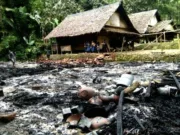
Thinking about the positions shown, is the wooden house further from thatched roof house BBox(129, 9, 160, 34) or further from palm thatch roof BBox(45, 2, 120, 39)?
palm thatch roof BBox(45, 2, 120, 39)

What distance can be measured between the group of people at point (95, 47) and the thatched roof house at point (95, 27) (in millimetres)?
627

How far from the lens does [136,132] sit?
380 cm

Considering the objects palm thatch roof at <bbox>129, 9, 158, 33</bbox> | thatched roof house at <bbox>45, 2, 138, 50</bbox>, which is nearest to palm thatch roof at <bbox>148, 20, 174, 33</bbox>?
palm thatch roof at <bbox>129, 9, 158, 33</bbox>

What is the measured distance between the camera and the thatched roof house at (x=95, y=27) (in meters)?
21.9

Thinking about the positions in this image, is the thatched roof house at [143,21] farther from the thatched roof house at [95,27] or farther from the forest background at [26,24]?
the forest background at [26,24]

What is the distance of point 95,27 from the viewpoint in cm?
2097

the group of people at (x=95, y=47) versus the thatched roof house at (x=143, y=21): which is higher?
the thatched roof house at (x=143, y=21)

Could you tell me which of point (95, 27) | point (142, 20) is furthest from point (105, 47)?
point (142, 20)

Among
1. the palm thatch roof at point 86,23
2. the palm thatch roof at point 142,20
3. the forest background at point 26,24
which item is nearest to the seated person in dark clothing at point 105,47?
the palm thatch roof at point 86,23

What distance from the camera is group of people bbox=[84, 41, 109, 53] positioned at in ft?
69.8

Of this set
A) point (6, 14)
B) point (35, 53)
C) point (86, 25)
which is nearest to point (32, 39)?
point (35, 53)

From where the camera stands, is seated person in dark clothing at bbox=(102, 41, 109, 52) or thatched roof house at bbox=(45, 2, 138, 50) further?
thatched roof house at bbox=(45, 2, 138, 50)

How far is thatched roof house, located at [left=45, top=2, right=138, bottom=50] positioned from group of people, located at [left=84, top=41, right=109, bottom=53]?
0.63 m

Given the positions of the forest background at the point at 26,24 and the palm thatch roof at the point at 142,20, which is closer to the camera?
the forest background at the point at 26,24
